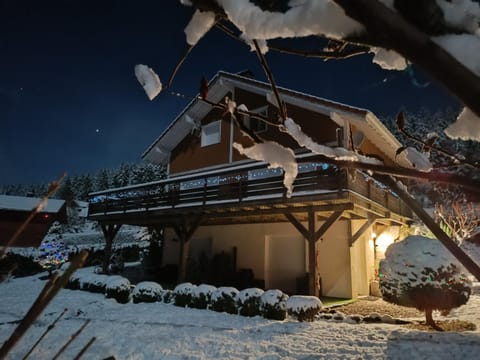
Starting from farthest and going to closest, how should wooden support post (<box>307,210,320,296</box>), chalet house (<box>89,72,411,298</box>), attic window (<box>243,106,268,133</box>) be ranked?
1. attic window (<box>243,106,268,133</box>)
2. chalet house (<box>89,72,411,298</box>)
3. wooden support post (<box>307,210,320,296</box>)

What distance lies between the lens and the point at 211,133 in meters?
16.9

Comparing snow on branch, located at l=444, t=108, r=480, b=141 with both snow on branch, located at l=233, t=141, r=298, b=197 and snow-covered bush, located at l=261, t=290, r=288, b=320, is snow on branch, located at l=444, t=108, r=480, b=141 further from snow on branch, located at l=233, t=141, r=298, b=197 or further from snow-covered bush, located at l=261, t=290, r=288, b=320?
snow-covered bush, located at l=261, t=290, r=288, b=320

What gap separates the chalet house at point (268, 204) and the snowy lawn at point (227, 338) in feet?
9.77

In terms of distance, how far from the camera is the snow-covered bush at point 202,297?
31.6 ft

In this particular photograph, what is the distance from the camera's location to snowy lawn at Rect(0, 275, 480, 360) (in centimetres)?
529

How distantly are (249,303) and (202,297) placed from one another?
177 cm

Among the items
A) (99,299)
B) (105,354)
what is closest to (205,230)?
(99,299)

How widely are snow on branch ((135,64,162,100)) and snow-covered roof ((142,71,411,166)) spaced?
7437 millimetres

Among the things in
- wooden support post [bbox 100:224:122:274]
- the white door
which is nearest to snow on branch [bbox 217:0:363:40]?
the white door

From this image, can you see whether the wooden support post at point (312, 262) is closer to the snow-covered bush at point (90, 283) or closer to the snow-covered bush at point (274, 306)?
the snow-covered bush at point (274, 306)

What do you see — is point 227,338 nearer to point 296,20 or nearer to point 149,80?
point 149,80

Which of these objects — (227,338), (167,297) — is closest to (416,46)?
(227,338)

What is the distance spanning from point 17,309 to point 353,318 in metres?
9.80

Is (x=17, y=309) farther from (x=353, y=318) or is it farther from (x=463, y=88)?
(x=463, y=88)
